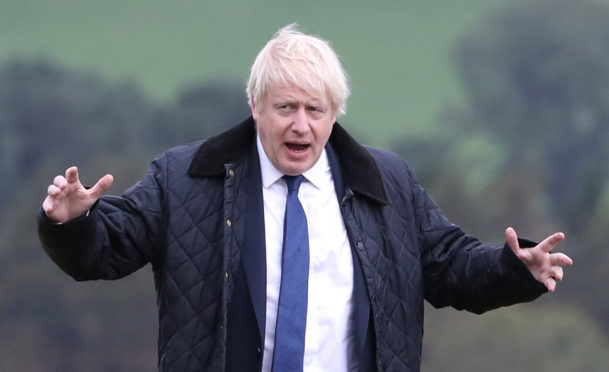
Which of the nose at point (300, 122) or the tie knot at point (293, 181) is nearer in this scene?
the nose at point (300, 122)

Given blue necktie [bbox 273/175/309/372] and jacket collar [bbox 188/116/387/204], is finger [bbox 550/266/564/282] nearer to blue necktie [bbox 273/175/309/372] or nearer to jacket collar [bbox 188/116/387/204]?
jacket collar [bbox 188/116/387/204]

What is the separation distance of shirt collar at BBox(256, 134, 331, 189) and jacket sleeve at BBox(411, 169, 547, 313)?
0.29 m

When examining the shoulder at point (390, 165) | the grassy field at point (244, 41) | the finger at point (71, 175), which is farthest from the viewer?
the grassy field at point (244, 41)

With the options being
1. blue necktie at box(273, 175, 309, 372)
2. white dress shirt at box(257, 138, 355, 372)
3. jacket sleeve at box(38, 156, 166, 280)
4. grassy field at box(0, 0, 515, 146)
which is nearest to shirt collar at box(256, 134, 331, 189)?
white dress shirt at box(257, 138, 355, 372)

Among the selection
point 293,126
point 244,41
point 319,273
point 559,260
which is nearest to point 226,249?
point 319,273

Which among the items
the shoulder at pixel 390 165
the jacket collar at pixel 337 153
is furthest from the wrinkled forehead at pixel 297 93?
the shoulder at pixel 390 165

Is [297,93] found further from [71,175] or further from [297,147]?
[71,175]

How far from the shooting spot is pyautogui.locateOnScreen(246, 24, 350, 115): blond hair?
11.2 feet

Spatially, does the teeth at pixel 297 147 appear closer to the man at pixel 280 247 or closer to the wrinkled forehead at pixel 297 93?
the man at pixel 280 247

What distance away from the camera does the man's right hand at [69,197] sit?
322 centimetres

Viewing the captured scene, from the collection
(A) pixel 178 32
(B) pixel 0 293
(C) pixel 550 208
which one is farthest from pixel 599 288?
(B) pixel 0 293

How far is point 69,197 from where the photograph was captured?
3.26m

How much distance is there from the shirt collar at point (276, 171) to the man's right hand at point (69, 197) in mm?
480

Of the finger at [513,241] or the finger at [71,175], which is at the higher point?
the finger at [71,175]
